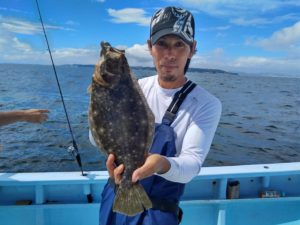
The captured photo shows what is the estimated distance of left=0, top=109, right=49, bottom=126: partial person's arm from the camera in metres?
3.61

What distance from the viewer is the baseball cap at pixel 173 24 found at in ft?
8.35

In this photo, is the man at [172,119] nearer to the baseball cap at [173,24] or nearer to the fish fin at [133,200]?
the baseball cap at [173,24]

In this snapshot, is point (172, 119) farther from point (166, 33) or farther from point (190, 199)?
point (190, 199)

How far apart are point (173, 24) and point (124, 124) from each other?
34.3 inches

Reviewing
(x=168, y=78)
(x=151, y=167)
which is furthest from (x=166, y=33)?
(x=151, y=167)

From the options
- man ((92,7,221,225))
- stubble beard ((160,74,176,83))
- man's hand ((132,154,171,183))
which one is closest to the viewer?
man's hand ((132,154,171,183))

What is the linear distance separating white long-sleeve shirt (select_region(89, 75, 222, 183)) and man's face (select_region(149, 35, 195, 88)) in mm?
176

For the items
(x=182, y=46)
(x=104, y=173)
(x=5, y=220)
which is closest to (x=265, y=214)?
(x=104, y=173)

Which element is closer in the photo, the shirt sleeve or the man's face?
the shirt sleeve

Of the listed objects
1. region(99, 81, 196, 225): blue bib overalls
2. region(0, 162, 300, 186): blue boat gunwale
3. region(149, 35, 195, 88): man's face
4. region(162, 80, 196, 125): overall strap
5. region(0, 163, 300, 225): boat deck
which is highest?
region(149, 35, 195, 88): man's face

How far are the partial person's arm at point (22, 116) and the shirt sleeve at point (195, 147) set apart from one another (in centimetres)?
204

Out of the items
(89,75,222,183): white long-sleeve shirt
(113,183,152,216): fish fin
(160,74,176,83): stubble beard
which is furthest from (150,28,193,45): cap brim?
(113,183,152,216): fish fin

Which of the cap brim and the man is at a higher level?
the cap brim

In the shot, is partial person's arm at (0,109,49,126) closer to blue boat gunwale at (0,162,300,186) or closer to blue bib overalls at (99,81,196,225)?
blue boat gunwale at (0,162,300,186)
